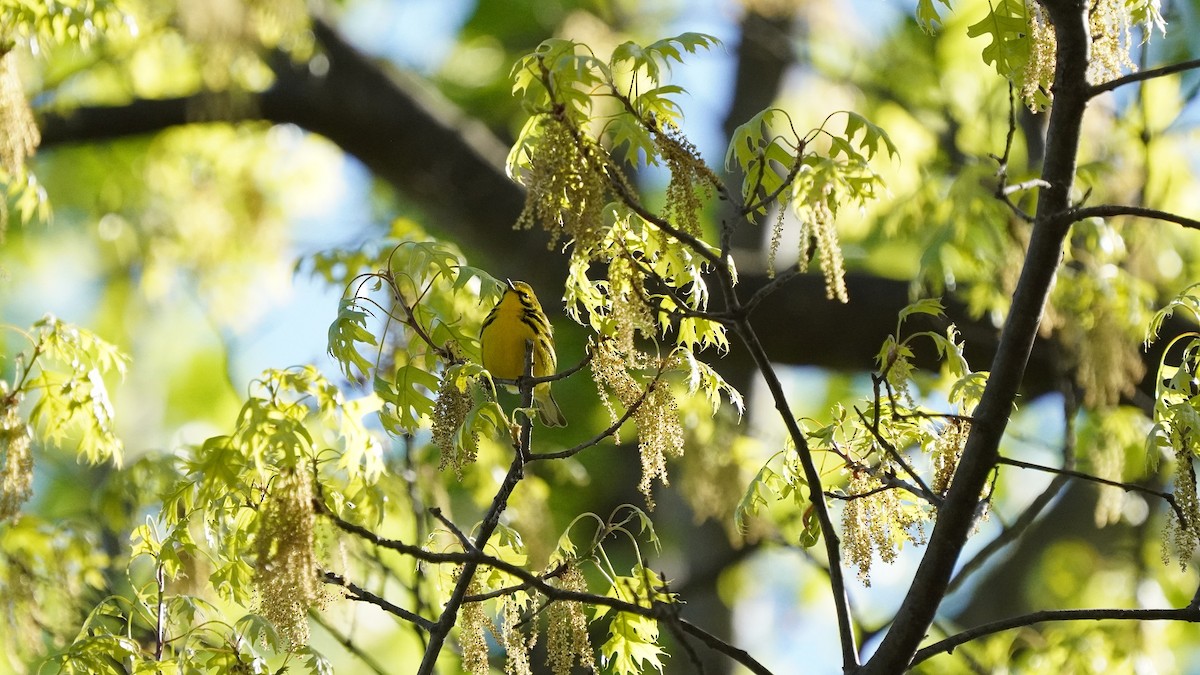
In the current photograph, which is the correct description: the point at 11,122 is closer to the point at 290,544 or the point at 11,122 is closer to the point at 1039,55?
the point at 290,544

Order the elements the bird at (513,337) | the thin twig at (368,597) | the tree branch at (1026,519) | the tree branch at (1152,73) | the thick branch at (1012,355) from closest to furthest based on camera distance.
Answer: the tree branch at (1152,73), the thick branch at (1012,355), the thin twig at (368,597), the bird at (513,337), the tree branch at (1026,519)

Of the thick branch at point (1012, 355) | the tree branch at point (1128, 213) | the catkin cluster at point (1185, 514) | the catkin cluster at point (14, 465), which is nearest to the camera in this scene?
the tree branch at point (1128, 213)

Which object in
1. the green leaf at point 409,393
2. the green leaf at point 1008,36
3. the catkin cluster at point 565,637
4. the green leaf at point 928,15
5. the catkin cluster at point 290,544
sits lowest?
the catkin cluster at point 290,544

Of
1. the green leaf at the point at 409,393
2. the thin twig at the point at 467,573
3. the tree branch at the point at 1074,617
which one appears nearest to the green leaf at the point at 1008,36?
the tree branch at the point at 1074,617

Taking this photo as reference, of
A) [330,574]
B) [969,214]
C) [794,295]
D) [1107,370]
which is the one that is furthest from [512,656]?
[794,295]

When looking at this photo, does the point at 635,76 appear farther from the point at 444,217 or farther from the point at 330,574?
the point at 444,217

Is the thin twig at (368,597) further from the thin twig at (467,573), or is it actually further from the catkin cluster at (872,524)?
the catkin cluster at (872,524)

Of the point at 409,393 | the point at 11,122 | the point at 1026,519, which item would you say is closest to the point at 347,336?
the point at 409,393

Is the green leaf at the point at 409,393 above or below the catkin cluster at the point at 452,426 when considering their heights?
above

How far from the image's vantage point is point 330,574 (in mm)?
2732

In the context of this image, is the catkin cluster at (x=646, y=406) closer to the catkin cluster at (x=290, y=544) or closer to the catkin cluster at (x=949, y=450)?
the catkin cluster at (x=949, y=450)

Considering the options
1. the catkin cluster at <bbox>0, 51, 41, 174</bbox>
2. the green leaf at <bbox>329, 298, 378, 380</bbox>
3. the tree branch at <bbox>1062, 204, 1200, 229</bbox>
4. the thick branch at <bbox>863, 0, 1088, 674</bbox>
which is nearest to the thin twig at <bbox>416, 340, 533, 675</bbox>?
the green leaf at <bbox>329, 298, 378, 380</bbox>

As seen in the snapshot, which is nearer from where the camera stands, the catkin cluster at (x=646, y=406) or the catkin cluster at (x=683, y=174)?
the catkin cluster at (x=683, y=174)

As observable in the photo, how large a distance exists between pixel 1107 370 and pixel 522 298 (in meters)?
2.30
